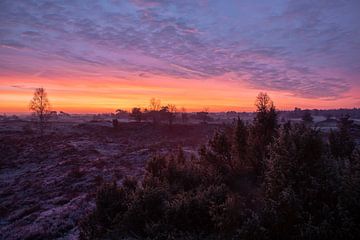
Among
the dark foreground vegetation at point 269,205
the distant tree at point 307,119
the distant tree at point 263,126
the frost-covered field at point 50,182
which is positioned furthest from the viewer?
the distant tree at point 263,126

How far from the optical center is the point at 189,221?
40.0 feet

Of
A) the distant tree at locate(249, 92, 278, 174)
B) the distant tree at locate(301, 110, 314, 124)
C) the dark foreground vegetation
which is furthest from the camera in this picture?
the distant tree at locate(249, 92, 278, 174)

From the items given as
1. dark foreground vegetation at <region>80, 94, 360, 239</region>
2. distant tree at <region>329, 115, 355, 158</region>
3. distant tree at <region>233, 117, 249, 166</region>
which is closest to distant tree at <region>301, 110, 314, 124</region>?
dark foreground vegetation at <region>80, 94, 360, 239</region>

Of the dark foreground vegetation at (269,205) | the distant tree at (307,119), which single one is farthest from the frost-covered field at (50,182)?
the distant tree at (307,119)

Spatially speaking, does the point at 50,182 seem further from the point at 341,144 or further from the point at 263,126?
the point at 341,144

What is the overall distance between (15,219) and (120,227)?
1017cm

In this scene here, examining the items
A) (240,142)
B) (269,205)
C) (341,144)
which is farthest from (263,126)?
(269,205)

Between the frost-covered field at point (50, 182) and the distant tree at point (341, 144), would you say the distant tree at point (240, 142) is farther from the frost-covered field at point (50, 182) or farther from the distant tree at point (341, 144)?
the frost-covered field at point (50, 182)

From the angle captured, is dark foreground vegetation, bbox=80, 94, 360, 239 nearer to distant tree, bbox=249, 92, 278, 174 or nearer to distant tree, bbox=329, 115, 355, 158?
distant tree, bbox=249, 92, 278, 174

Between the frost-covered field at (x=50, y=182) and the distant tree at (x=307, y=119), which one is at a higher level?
the distant tree at (x=307, y=119)

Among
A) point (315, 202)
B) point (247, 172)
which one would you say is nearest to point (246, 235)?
point (315, 202)

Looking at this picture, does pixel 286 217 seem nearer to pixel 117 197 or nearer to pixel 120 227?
pixel 120 227

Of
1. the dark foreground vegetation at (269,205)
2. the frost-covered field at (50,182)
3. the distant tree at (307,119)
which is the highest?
the distant tree at (307,119)

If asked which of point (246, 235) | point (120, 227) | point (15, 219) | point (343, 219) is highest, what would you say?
point (343, 219)
